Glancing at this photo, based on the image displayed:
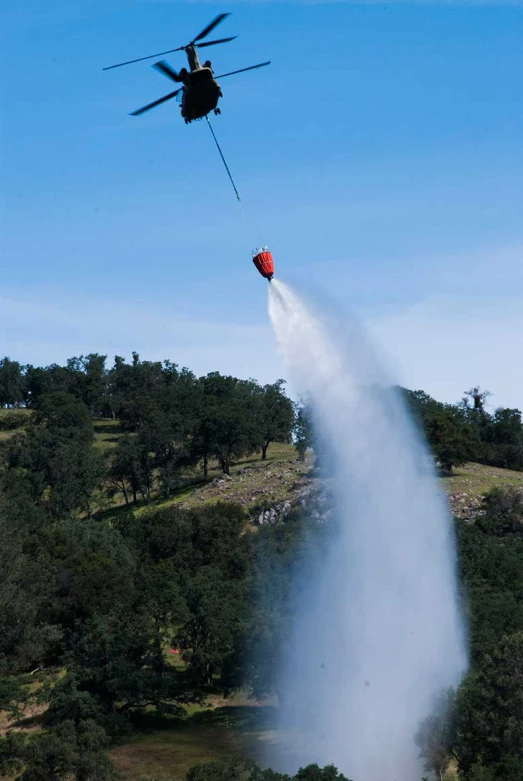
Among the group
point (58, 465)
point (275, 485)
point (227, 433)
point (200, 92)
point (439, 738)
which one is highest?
point (200, 92)

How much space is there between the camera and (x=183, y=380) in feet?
537

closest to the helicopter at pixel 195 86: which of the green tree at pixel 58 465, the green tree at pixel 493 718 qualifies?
the green tree at pixel 493 718

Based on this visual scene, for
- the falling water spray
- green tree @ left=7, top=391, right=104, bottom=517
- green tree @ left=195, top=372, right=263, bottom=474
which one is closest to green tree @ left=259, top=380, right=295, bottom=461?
green tree @ left=195, top=372, right=263, bottom=474

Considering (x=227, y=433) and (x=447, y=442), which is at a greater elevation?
(x=227, y=433)

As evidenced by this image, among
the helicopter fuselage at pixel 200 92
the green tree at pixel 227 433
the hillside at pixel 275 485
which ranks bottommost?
the hillside at pixel 275 485

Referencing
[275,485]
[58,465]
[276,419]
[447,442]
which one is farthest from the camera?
[276,419]

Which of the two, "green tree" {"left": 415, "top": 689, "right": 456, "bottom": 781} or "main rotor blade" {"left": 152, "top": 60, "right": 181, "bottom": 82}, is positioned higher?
"main rotor blade" {"left": 152, "top": 60, "right": 181, "bottom": 82}

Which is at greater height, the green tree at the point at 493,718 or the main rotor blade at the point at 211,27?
the main rotor blade at the point at 211,27

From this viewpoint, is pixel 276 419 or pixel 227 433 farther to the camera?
pixel 276 419

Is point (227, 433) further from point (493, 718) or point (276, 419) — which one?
point (493, 718)

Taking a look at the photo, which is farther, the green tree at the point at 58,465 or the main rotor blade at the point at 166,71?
the green tree at the point at 58,465

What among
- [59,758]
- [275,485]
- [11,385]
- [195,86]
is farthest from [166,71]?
[11,385]

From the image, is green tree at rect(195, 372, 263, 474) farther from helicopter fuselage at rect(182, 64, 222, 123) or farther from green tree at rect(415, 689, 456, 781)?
helicopter fuselage at rect(182, 64, 222, 123)

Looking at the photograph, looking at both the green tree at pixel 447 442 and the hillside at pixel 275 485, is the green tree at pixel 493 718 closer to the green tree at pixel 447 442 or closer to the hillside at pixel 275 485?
the hillside at pixel 275 485
